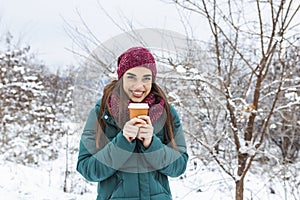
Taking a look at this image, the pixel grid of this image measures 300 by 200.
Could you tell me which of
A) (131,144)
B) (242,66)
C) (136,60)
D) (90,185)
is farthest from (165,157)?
(90,185)

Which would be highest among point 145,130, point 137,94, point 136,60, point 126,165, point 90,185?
point 136,60

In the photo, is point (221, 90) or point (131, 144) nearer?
point (131, 144)

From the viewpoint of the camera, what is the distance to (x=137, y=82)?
117 cm

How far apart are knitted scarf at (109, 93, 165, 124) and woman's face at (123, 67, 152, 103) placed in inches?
1.0

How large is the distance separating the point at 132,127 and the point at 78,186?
334 cm

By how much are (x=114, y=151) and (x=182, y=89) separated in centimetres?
157

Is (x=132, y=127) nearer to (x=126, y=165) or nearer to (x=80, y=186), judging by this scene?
(x=126, y=165)

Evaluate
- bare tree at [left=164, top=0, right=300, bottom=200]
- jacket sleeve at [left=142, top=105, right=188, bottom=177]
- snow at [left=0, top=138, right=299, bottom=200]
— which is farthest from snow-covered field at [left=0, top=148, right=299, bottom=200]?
jacket sleeve at [left=142, top=105, right=188, bottom=177]

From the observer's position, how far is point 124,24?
8.02ft

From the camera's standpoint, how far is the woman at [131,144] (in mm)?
1101

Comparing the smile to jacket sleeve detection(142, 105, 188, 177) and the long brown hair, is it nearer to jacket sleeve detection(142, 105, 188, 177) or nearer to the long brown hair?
the long brown hair

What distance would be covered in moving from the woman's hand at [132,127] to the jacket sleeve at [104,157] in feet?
0.10

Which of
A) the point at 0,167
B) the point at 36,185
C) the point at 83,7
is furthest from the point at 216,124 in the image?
the point at 0,167

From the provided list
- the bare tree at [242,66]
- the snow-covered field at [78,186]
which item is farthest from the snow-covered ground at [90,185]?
the bare tree at [242,66]
